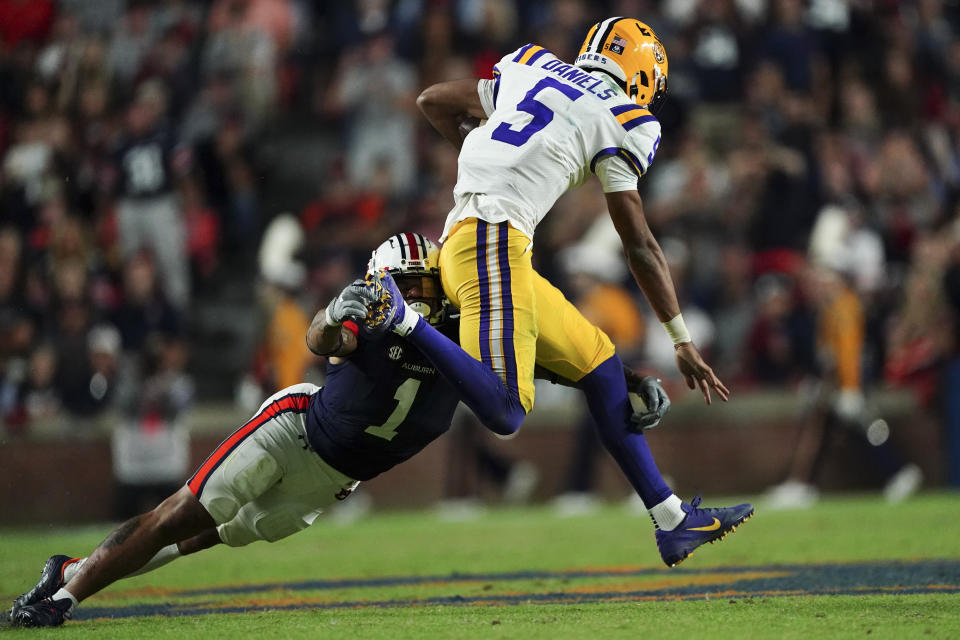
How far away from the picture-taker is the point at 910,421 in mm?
12125

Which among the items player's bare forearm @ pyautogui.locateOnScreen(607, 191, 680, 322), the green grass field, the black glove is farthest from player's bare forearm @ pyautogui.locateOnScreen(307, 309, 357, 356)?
the black glove

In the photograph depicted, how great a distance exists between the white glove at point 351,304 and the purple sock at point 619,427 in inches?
42.7

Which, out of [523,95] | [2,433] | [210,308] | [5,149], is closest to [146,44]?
[5,149]

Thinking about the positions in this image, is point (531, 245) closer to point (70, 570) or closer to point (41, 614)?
point (70, 570)

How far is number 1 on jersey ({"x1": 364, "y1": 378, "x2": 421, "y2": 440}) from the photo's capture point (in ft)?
17.5

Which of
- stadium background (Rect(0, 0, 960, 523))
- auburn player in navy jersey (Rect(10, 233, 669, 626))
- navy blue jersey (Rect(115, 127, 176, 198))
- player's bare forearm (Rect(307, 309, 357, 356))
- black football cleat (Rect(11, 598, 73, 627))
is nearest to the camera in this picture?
player's bare forearm (Rect(307, 309, 357, 356))

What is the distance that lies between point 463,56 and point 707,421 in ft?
14.7

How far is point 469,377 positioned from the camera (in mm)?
5062

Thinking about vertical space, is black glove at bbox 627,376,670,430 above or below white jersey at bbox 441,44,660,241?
below

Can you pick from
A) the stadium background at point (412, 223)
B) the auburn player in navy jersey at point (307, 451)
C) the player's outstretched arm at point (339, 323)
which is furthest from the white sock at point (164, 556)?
the stadium background at point (412, 223)

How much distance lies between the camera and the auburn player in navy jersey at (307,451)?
5.27 meters

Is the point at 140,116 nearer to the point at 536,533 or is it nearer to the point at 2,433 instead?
the point at 2,433

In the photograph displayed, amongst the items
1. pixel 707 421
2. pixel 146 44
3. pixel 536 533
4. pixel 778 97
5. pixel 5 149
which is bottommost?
pixel 536 533

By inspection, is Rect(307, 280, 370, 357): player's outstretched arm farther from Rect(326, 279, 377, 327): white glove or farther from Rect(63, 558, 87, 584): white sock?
Rect(63, 558, 87, 584): white sock
